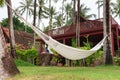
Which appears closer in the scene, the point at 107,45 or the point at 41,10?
the point at 107,45

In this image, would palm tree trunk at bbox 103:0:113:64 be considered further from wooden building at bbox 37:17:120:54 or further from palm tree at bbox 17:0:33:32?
palm tree at bbox 17:0:33:32

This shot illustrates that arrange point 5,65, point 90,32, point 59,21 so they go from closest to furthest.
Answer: point 5,65
point 90,32
point 59,21

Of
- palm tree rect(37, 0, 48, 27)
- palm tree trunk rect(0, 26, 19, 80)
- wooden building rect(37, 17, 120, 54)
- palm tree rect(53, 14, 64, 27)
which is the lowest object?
palm tree trunk rect(0, 26, 19, 80)

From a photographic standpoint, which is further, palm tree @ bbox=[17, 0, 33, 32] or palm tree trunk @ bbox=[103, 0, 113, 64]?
palm tree @ bbox=[17, 0, 33, 32]

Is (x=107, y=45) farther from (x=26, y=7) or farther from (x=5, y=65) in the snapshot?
(x=26, y=7)

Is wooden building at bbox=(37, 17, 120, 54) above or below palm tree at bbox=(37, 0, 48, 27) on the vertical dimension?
below

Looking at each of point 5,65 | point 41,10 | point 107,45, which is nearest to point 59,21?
point 41,10

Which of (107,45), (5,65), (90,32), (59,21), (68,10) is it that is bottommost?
(5,65)

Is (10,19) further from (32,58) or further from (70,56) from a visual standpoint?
(70,56)

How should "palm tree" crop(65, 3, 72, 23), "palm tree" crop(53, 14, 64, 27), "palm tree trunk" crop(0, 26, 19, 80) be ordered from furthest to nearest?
"palm tree" crop(53, 14, 64, 27) → "palm tree" crop(65, 3, 72, 23) → "palm tree trunk" crop(0, 26, 19, 80)

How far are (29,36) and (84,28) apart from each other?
12013 millimetres

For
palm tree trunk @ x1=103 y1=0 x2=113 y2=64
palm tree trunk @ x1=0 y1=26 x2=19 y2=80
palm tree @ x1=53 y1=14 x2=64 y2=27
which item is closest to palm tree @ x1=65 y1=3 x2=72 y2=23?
palm tree @ x1=53 y1=14 x2=64 y2=27

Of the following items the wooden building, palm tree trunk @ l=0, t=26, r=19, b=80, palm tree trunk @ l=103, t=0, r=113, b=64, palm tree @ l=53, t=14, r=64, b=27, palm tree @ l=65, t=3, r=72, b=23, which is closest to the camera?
palm tree trunk @ l=0, t=26, r=19, b=80

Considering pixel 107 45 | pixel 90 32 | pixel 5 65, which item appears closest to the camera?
pixel 5 65
